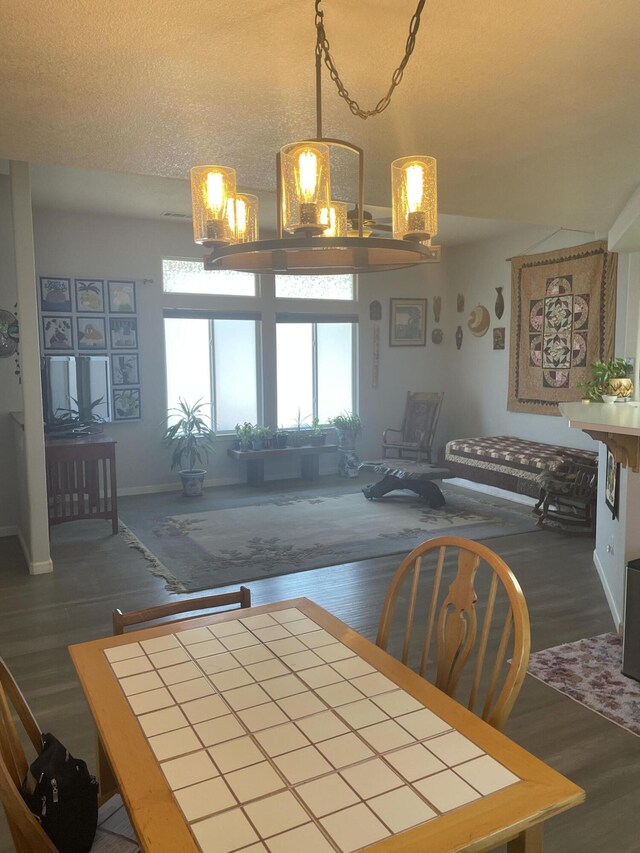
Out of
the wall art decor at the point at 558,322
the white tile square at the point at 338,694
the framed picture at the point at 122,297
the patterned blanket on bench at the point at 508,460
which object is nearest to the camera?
the white tile square at the point at 338,694

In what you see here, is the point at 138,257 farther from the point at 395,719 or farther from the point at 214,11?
the point at 395,719

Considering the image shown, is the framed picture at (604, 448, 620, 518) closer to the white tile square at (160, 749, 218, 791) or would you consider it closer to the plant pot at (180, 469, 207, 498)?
the white tile square at (160, 749, 218, 791)

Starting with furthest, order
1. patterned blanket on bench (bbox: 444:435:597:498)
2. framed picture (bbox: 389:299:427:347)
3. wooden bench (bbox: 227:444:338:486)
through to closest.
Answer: framed picture (bbox: 389:299:427:347)
wooden bench (bbox: 227:444:338:486)
patterned blanket on bench (bbox: 444:435:597:498)

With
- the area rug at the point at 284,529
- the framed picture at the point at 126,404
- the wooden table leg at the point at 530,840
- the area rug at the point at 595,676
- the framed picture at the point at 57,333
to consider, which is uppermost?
the framed picture at the point at 57,333

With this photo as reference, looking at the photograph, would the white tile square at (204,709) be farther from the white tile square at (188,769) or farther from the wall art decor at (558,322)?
the wall art decor at (558,322)

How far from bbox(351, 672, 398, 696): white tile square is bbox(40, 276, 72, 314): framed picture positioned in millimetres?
5846

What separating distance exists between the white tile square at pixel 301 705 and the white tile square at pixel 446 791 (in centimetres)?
30

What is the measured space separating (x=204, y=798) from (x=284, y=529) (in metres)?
4.43

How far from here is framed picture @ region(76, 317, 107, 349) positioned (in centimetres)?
657

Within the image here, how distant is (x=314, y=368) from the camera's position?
7996 mm

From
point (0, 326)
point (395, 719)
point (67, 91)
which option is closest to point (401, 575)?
point (395, 719)

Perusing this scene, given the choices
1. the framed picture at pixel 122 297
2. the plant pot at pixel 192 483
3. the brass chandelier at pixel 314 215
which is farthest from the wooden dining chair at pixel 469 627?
the framed picture at pixel 122 297

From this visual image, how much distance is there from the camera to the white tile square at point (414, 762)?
1146mm

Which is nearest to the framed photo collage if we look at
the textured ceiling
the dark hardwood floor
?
the dark hardwood floor
